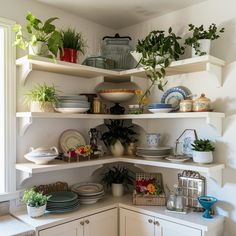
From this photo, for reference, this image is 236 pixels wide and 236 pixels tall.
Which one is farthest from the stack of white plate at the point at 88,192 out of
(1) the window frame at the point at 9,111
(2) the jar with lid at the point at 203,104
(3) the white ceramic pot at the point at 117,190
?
(2) the jar with lid at the point at 203,104

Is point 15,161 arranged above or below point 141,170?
above

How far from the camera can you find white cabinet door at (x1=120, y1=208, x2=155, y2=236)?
198cm

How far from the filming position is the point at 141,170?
97.9 inches

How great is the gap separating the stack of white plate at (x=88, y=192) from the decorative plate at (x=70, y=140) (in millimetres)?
345

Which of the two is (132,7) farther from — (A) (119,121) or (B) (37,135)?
(B) (37,135)

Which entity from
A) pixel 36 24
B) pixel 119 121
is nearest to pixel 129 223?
pixel 119 121

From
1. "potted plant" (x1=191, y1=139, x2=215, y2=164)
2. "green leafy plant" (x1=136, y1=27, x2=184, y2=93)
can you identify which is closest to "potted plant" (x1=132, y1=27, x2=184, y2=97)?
"green leafy plant" (x1=136, y1=27, x2=184, y2=93)

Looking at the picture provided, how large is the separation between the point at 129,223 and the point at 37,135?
1.04m

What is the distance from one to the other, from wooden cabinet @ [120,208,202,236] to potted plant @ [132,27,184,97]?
1.11 meters

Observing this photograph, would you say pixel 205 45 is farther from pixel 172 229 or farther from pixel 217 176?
pixel 172 229

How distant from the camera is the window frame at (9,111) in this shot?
1902 millimetres

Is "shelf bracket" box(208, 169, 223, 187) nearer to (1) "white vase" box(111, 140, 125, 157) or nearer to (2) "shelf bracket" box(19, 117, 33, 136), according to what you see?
(1) "white vase" box(111, 140, 125, 157)

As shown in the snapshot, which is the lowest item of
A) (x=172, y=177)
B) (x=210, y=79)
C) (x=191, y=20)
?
(x=172, y=177)

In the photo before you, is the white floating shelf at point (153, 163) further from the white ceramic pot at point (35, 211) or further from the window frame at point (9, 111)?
the white ceramic pot at point (35, 211)
